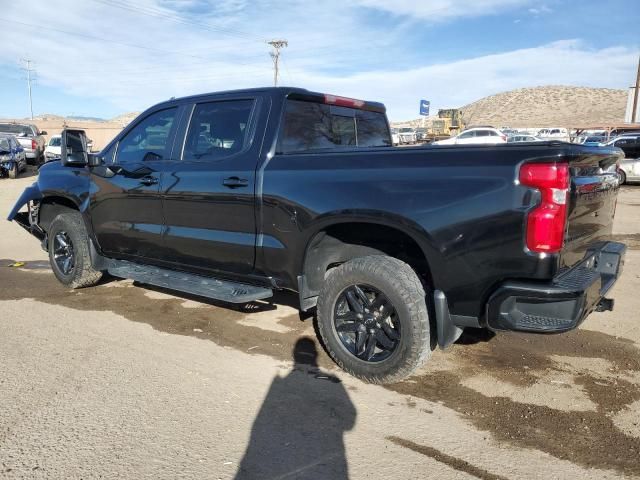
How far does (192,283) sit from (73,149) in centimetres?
193

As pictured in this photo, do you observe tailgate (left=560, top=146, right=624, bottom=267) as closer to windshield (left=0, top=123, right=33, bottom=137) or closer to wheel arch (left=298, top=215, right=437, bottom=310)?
wheel arch (left=298, top=215, right=437, bottom=310)

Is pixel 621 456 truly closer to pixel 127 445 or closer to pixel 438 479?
pixel 438 479

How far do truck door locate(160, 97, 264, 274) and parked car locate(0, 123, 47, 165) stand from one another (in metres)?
21.5

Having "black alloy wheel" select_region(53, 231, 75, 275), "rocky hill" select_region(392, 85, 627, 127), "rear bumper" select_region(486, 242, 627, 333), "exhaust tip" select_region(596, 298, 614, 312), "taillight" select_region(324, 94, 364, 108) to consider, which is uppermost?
"rocky hill" select_region(392, 85, 627, 127)

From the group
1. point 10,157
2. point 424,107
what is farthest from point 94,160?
point 424,107

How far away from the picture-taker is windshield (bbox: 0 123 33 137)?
967 inches

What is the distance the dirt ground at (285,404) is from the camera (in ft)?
9.08

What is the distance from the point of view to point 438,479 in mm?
2635

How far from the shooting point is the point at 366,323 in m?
3.72

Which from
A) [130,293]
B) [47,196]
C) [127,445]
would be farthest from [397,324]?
[47,196]

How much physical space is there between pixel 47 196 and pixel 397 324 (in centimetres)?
437

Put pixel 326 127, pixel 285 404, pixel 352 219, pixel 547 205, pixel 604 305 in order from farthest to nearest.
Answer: pixel 326 127 → pixel 604 305 → pixel 352 219 → pixel 285 404 → pixel 547 205

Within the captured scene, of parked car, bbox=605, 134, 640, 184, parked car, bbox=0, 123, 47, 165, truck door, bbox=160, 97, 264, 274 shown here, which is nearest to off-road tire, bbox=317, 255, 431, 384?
truck door, bbox=160, 97, 264, 274

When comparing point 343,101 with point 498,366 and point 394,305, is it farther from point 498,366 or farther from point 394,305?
point 498,366
